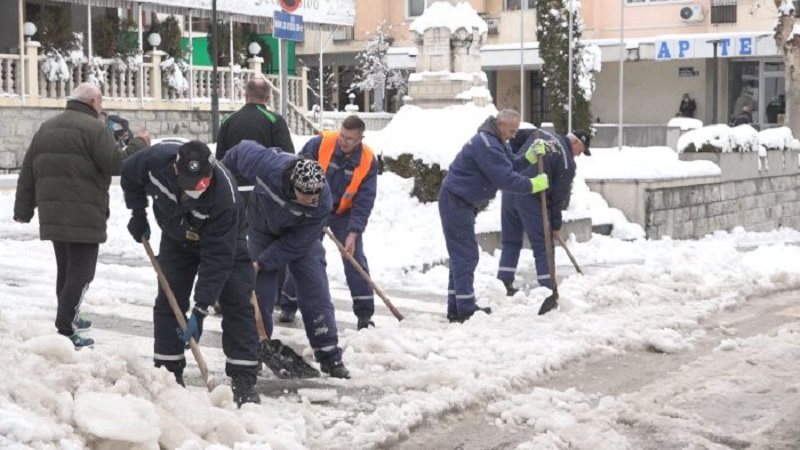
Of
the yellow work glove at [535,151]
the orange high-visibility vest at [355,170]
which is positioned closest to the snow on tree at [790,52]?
the yellow work glove at [535,151]

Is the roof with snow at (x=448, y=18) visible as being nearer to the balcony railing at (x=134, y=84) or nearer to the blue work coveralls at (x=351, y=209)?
the balcony railing at (x=134, y=84)

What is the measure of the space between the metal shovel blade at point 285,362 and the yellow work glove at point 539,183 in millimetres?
3291

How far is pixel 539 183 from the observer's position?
35.0 feet

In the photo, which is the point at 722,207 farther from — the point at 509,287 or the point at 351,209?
the point at 351,209

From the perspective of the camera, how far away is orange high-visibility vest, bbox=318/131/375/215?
9672mm

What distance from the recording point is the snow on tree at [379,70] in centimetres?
4594

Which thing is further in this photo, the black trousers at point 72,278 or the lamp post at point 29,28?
the lamp post at point 29,28

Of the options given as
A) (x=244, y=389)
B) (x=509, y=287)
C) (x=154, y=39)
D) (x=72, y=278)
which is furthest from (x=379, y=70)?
(x=244, y=389)

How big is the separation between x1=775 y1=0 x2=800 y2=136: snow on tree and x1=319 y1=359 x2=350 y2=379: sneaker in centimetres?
2444

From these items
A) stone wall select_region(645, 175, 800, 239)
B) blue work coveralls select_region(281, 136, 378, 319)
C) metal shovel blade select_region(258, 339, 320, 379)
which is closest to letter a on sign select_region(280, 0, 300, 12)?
blue work coveralls select_region(281, 136, 378, 319)

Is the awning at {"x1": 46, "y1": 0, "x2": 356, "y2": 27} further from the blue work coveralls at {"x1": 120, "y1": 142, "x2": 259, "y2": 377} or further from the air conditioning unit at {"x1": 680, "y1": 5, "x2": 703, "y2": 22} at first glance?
the blue work coveralls at {"x1": 120, "y1": 142, "x2": 259, "y2": 377}

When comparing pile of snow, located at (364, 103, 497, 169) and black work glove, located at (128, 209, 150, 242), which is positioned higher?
pile of snow, located at (364, 103, 497, 169)

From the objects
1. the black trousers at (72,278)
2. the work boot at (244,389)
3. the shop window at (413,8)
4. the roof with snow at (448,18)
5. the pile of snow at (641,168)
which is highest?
the shop window at (413,8)

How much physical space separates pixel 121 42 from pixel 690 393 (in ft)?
63.3
